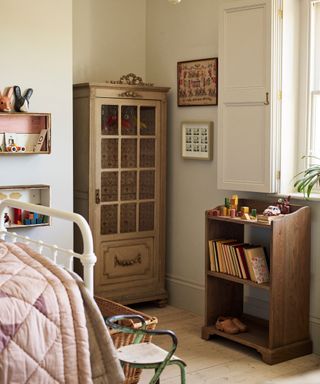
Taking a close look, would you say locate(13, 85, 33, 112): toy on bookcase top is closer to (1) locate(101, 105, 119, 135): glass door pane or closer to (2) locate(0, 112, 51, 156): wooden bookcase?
(2) locate(0, 112, 51, 156): wooden bookcase

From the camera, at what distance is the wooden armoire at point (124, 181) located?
470 cm

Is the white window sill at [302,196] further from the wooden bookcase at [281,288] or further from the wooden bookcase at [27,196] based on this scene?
the wooden bookcase at [27,196]

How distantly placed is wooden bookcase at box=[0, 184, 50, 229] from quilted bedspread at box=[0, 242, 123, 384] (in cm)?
157

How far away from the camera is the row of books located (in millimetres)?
3957

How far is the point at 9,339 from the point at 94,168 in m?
2.48

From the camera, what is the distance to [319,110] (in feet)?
13.6

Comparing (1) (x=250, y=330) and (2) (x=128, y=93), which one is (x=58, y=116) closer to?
(2) (x=128, y=93)

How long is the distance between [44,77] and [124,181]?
99 cm

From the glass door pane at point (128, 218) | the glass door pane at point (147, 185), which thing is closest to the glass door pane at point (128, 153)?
the glass door pane at point (147, 185)

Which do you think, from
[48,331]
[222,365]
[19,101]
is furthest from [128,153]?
[48,331]

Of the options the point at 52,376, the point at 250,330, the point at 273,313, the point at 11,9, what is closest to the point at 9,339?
the point at 52,376

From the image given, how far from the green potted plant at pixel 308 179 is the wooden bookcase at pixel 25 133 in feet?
5.35

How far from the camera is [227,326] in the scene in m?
4.16

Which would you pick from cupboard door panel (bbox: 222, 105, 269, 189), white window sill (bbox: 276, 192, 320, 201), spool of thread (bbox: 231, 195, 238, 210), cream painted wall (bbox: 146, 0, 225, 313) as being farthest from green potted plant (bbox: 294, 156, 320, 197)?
cream painted wall (bbox: 146, 0, 225, 313)
